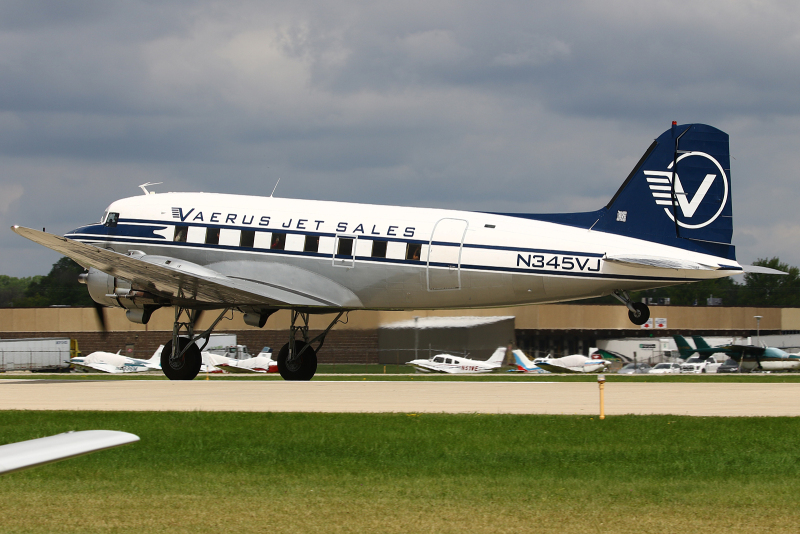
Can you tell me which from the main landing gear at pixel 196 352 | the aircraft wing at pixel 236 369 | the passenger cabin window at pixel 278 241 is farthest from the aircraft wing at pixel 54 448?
the aircraft wing at pixel 236 369

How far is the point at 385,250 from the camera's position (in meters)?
28.3

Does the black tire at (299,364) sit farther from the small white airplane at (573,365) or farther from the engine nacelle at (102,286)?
the small white airplane at (573,365)

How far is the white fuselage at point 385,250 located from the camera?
88.3ft

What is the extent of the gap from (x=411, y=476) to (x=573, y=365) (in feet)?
189

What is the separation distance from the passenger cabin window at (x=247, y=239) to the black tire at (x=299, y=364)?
4.14m

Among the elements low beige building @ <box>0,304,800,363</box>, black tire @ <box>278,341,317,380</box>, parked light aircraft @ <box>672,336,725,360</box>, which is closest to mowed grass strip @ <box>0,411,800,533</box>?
black tire @ <box>278,341,317,380</box>

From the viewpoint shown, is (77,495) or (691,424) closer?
(77,495)

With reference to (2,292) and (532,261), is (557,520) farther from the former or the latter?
(2,292)

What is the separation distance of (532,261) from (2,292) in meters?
90.6

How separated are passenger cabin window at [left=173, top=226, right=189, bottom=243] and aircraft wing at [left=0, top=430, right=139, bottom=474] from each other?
81.1ft

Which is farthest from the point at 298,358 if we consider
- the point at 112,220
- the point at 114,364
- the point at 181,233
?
the point at 114,364

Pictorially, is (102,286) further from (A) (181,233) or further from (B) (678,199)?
(B) (678,199)

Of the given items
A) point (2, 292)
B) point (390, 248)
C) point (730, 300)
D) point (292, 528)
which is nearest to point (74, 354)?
point (2, 292)

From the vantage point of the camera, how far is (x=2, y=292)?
336 feet
